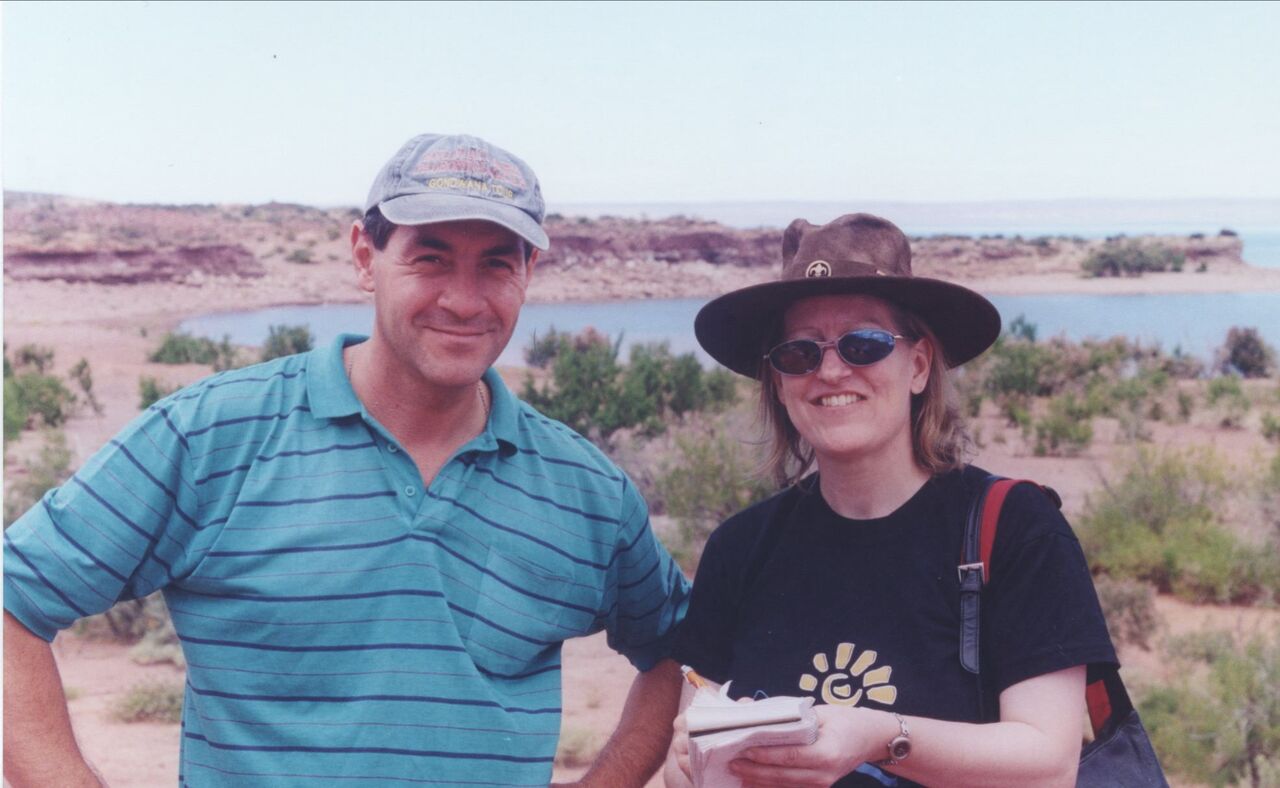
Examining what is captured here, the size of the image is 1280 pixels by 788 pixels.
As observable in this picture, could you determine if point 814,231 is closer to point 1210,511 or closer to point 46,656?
point 46,656

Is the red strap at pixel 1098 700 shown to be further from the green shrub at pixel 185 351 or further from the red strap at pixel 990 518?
the green shrub at pixel 185 351

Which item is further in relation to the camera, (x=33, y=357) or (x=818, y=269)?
(x=33, y=357)

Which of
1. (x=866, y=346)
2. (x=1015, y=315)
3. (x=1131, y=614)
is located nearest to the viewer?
(x=866, y=346)

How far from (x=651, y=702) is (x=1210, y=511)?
938 cm

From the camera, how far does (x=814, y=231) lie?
2.70 metres

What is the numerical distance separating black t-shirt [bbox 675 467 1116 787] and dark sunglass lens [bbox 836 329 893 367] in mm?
290

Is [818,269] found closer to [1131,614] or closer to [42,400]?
[1131,614]

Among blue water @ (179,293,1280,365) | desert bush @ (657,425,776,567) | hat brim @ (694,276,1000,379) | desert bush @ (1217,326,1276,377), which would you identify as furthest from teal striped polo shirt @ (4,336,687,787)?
desert bush @ (1217,326,1276,377)

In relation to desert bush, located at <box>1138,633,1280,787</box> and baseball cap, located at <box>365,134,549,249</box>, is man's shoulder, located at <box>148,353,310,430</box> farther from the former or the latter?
desert bush, located at <box>1138,633,1280,787</box>

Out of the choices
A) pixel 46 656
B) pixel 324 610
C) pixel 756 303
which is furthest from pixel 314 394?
pixel 756 303

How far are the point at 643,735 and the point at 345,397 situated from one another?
1141 millimetres

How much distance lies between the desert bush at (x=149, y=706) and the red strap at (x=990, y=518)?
659cm

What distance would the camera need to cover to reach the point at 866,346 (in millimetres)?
2607

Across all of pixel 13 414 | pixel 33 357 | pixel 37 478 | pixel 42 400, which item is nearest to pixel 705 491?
pixel 37 478
